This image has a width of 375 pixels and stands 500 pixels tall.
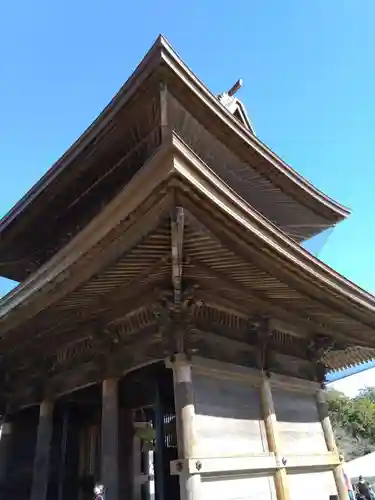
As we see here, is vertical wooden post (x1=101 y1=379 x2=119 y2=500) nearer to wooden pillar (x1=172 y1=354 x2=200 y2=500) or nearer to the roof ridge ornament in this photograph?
wooden pillar (x1=172 y1=354 x2=200 y2=500)

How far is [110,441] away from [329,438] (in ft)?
13.2

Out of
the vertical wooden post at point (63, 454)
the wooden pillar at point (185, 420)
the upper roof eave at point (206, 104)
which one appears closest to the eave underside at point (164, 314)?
the wooden pillar at point (185, 420)

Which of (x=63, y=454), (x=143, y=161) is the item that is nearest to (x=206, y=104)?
(x=143, y=161)

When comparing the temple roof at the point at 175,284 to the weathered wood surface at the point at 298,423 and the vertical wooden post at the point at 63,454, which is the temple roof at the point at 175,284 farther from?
the vertical wooden post at the point at 63,454

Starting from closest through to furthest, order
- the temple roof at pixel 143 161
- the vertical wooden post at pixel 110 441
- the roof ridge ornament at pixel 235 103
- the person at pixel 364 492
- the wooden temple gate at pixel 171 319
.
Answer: the wooden temple gate at pixel 171 319 → the vertical wooden post at pixel 110 441 → the temple roof at pixel 143 161 → the roof ridge ornament at pixel 235 103 → the person at pixel 364 492

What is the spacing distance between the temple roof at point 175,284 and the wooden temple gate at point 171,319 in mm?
27

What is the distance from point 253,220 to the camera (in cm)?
454

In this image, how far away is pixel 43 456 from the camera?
6.88 metres

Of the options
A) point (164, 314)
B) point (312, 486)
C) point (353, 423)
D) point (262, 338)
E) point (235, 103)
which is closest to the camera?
point (164, 314)

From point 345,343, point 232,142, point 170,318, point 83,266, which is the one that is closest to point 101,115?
point 232,142

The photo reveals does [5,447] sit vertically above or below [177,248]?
below

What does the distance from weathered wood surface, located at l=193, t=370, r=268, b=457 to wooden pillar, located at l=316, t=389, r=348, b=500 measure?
185 cm

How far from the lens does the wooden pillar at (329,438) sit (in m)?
6.82

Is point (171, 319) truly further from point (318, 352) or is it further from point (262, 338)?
point (318, 352)
